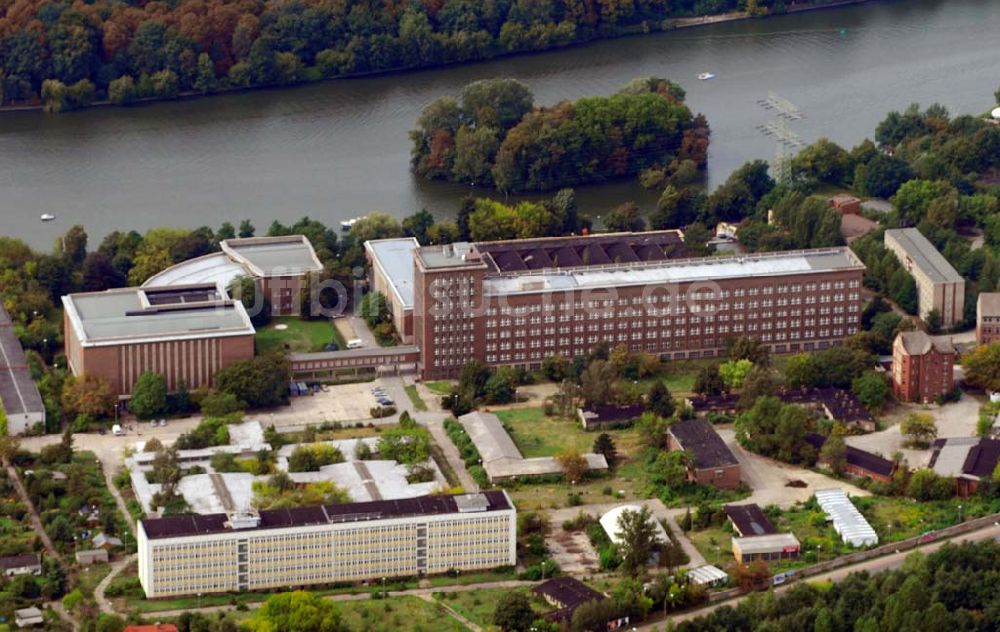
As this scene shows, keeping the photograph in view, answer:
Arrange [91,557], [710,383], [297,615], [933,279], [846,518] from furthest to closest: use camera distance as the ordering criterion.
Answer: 1. [933,279]
2. [710,383]
3. [846,518]
4. [91,557]
5. [297,615]

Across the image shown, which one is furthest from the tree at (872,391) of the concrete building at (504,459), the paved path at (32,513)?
the paved path at (32,513)

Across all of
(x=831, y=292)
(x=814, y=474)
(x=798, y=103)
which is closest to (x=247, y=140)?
(x=798, y=103)

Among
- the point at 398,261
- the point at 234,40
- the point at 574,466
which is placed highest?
the point at 234,40

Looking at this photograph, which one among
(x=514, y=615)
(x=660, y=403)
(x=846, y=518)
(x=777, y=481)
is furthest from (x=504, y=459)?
(x=514, y=615)

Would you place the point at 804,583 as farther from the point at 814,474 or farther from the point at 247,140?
the point at 247,140

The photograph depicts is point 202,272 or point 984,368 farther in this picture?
point 202,272

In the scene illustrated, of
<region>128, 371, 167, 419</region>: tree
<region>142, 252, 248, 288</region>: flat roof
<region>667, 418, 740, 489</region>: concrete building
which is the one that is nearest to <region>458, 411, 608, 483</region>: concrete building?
<region>667, 418, 740, 489</region>: concrete building

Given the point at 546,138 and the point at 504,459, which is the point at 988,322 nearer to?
the point at 504,459
